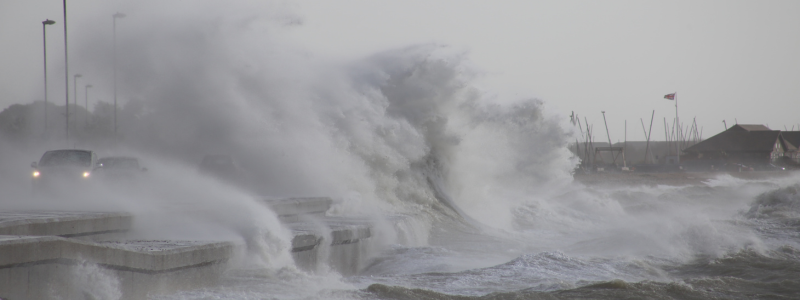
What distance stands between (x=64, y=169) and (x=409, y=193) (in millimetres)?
7971

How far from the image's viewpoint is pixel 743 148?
63.5 metres

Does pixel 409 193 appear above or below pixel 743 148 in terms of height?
below

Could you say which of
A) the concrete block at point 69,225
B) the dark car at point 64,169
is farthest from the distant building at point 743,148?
the concrete block at point 69,225

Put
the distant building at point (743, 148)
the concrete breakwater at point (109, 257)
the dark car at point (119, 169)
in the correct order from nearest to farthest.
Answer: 1. the concrete breakwater at point (109, 257)
2. the dark car at point (119, 169)
3. the distant building at point (743, 148)

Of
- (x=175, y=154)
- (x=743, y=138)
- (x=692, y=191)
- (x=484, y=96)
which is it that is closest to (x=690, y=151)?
(x=743, y=138)

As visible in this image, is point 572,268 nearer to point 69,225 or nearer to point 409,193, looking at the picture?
point 69,225

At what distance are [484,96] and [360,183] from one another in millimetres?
6319

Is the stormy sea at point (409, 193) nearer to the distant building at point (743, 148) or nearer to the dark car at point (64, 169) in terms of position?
the dark car at point (64, 169)

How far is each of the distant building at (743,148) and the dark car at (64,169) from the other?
5950 cm

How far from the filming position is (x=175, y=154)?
18.7m

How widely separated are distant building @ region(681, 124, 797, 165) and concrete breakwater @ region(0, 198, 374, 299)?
6060 centimetres

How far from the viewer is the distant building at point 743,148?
203ft

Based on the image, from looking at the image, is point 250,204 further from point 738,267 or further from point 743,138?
point 743,138

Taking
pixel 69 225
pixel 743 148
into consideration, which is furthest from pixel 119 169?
pixel 743 148
